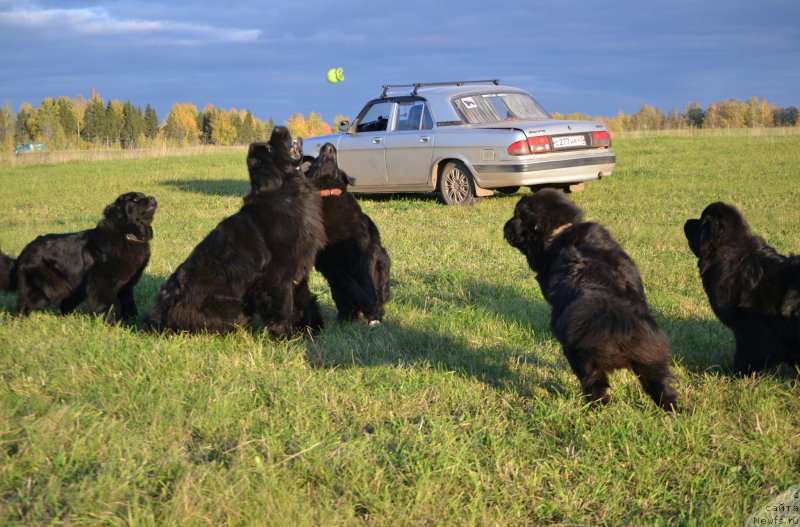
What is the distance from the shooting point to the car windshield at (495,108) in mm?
13531

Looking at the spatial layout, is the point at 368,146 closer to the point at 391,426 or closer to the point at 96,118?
the point at 391,426

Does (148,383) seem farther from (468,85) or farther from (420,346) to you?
(468,85)

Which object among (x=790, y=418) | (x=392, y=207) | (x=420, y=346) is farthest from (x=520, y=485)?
(x=392, y=207)

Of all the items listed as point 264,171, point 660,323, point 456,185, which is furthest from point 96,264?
point 456,185

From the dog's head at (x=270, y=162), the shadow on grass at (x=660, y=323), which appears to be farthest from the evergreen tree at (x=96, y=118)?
the dog's head at (x=270, y=162)

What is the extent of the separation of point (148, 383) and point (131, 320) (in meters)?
2.07

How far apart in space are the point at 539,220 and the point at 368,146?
1010 cm

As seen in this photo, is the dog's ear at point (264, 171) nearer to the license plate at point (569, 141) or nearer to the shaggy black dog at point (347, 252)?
the shaggy black dog at point (347, 252)

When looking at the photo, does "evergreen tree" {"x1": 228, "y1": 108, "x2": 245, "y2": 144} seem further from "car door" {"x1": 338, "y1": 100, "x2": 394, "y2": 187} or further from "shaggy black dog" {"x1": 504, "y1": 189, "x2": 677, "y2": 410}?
"shaggy black dog" {"x1": 504, "y1": 189, "x2": 677, "y2": 410}

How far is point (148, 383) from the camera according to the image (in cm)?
438

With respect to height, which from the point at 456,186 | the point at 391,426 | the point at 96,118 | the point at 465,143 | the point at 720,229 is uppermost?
the point at 96,118

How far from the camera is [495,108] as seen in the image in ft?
45.0

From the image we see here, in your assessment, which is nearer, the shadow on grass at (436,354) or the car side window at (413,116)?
the shadow on grass at (436,354)

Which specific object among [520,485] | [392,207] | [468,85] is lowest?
[520,485]
